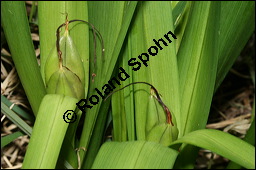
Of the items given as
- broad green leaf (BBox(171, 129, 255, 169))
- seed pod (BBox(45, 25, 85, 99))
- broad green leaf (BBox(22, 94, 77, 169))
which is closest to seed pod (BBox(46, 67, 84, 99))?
seed pod (BBox(45, 25, 85, 99))

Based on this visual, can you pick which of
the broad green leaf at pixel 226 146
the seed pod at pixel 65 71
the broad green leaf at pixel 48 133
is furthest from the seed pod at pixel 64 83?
the broad green leaf at pixel 226 146

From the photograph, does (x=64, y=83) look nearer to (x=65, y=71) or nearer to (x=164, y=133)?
(x=65, y=71)

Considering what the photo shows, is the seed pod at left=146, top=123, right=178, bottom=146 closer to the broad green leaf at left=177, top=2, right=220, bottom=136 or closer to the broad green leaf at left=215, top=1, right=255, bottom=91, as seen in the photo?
the broad green leaf at left=177, top=2, right=220, bottom=136

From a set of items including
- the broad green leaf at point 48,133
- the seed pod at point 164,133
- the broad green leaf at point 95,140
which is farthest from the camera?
the broad green leaf at point 95,140

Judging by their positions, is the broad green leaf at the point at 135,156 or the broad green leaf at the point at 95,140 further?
the broad green leaf at the point at 95,140

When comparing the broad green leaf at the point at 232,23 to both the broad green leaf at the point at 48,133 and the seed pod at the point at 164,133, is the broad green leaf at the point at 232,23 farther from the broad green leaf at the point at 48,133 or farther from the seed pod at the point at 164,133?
the broad green leaf at the point at 48,133

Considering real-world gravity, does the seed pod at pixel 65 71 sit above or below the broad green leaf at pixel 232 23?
below
